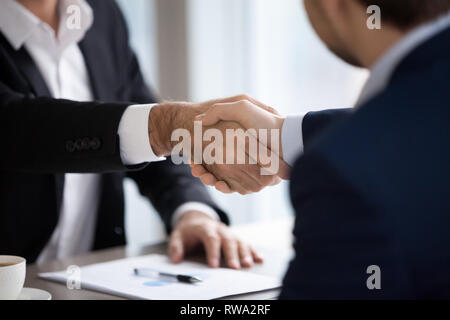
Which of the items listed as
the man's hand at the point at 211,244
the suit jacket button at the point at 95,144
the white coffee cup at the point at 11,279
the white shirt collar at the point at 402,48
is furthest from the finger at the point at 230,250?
the white shirt collar at the point at 402,48

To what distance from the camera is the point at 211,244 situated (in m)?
1.38

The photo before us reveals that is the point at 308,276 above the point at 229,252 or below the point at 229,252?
above

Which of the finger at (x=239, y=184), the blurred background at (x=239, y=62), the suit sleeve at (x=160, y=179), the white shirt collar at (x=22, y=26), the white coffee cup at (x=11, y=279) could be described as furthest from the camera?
the blurred background at (x=239, y=62)

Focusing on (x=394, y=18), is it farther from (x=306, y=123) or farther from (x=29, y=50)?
(x=29, y=50)

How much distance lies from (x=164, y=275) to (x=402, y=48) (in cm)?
69

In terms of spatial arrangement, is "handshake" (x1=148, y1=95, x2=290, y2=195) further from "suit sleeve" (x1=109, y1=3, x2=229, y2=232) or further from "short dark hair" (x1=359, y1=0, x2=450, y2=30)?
"short dark hair" (x1=359, y1=0, x2=450, y2=30)

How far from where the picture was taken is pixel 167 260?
54.4 inches

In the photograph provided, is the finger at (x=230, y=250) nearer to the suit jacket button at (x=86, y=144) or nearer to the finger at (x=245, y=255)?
the finger at (x=245, y=255)

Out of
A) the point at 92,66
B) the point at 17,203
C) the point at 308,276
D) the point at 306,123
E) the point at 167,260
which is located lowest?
the point at 167,260

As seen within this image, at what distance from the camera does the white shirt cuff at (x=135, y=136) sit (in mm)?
1254

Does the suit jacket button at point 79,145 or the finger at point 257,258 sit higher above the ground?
the suit jacket button at point 79,145

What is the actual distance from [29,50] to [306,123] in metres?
0.81

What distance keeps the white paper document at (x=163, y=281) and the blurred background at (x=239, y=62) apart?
1399 millimetres

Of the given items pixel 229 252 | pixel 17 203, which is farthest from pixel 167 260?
pixel 17 203
